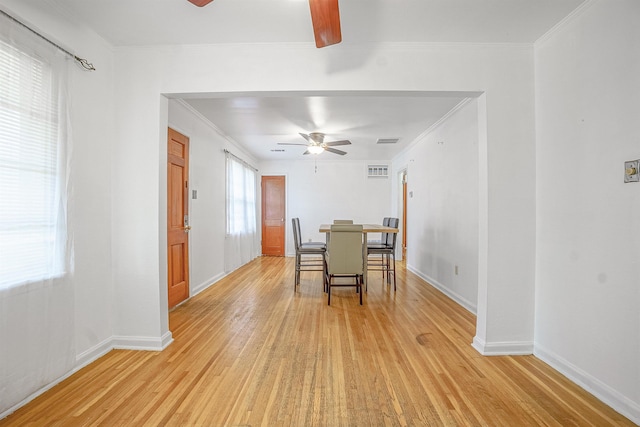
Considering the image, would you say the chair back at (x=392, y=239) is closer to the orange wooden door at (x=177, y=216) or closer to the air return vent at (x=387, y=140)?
the air return vent at (x=387, y=140)

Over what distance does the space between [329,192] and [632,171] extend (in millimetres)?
5753

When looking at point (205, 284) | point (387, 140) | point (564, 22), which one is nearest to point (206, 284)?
point (205, 284)

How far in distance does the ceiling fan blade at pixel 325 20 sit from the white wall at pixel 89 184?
1706 millimetres

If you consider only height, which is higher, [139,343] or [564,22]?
[564,22]

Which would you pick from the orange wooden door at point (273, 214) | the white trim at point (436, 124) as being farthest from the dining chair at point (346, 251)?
the orange wooden door at point (273, 214)

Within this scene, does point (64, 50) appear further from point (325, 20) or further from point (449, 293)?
point (449, 293)

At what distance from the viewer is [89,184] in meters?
2.07

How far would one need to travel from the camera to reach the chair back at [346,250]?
338 centimetres

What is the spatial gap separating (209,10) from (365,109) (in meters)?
2.11

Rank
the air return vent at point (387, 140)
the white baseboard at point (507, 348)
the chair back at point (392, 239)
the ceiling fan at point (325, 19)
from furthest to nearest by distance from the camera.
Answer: the air return vent at point (387, 140) < the chair back at point (392, 239) < the white baseboard at point (507, 348) < the ceiling fan at point (325, 19)

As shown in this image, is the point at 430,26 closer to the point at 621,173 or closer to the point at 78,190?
the point at 621,173

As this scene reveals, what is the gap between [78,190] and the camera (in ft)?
6.48

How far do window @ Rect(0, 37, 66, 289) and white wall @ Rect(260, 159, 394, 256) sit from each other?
536cm

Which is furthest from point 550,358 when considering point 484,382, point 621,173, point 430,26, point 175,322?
point 175,322
